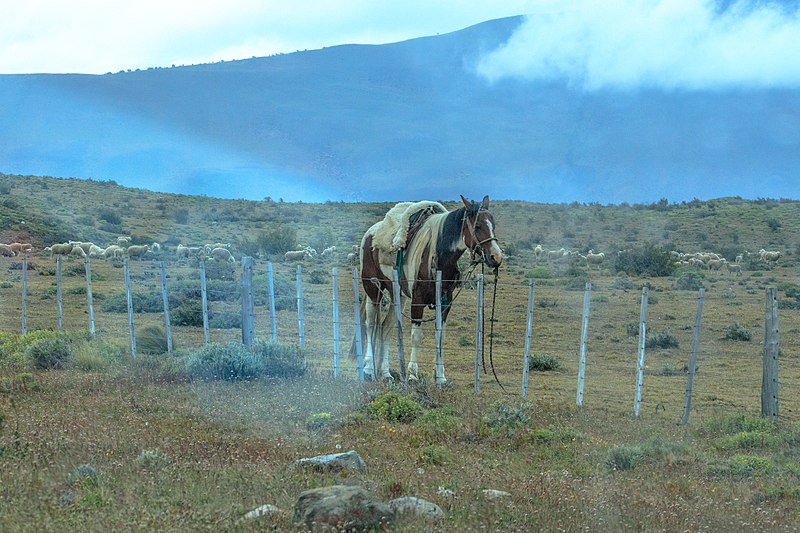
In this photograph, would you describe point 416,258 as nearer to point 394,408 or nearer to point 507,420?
A: point 394,408

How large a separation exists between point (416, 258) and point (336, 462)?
23.5ft

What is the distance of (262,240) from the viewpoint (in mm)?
51438

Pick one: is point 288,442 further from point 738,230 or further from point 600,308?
point 738,230

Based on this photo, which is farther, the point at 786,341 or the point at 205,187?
the point at 205,187

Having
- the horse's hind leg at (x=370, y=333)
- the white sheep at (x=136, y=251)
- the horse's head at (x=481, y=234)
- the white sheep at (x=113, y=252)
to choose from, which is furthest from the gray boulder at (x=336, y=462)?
the white sheep at (x=113, y=252)

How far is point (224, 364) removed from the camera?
14.8 metres

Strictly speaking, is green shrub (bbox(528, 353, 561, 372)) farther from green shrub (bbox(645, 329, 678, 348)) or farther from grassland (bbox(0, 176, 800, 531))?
green shrub (bbox(645, 329, 678, 348))

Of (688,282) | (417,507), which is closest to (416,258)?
(417,507)

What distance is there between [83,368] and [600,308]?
18.5m

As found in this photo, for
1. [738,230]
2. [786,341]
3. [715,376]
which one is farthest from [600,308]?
[738,230]

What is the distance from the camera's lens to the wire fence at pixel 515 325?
17531 millimetres

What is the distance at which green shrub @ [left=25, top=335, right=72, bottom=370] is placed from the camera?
1652cm

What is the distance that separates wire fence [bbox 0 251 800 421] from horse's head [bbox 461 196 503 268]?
46.2 inches

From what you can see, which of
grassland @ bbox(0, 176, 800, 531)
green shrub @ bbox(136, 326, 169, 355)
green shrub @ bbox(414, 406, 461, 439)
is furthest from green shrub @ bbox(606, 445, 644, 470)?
green shrub @ bbox(136, 326, 169, 355)
